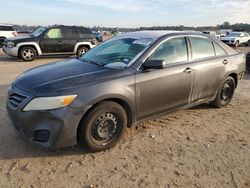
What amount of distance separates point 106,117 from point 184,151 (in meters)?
1.22

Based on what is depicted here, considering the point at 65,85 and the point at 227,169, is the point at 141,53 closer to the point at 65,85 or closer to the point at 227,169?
the point at 65,85

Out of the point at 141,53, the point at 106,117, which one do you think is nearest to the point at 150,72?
the point at 141,53

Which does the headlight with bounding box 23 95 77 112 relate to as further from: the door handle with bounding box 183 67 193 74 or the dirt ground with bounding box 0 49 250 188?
the door handle with bounding box 183 67 193 74

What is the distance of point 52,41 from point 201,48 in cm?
956

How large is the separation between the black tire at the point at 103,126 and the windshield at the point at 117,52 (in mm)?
667

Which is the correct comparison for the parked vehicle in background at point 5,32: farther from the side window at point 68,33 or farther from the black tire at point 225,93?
the black tire at point 225,93

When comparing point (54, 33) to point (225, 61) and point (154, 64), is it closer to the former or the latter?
point (225, 61)

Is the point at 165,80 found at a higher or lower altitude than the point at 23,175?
higher

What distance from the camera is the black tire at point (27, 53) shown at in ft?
40.2

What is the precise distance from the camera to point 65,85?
331 centimetres

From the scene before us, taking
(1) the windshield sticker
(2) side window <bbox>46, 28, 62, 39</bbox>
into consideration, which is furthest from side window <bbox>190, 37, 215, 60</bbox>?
(2) side window <bbox>46, 28, 62, 39</bbox>

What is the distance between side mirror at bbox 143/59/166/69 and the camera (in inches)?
148

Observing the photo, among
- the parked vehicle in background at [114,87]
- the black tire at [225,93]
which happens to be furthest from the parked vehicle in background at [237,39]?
the parked vehicle in background at [114,87]

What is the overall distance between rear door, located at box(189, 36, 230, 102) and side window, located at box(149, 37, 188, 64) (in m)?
0.23
